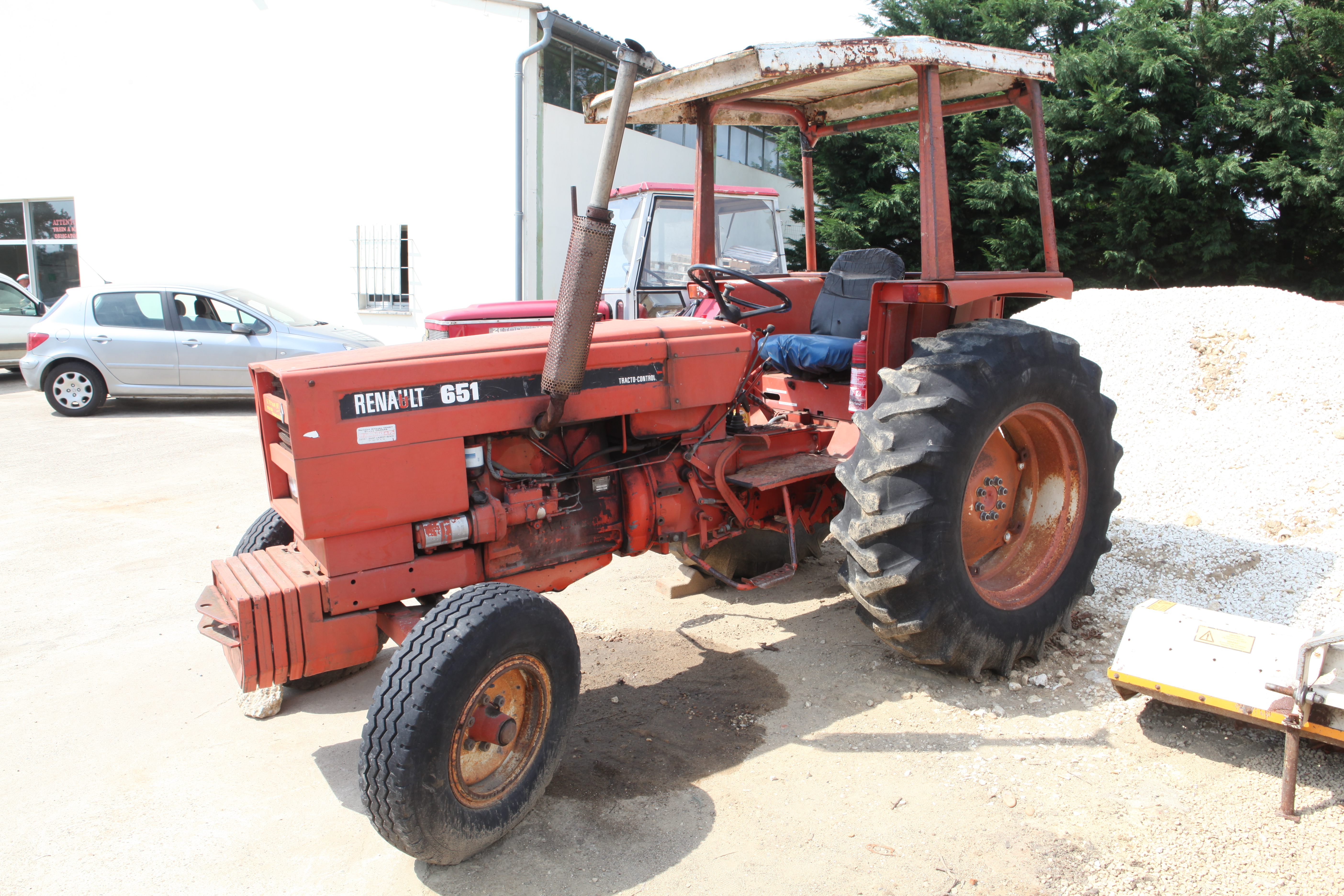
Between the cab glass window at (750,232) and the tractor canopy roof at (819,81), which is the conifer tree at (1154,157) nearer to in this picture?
the cab glass window at (750,232)

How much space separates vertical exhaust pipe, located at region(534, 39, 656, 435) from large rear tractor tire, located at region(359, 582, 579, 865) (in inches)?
27.7

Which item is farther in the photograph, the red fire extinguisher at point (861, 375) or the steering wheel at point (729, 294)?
the steering wheel at point (729, 294)

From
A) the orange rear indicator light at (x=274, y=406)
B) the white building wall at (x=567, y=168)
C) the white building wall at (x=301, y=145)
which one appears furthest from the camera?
the white building wall at (x=567, y=168)

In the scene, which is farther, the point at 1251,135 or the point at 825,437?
the point at 1251,135

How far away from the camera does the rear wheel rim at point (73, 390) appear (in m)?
9.53

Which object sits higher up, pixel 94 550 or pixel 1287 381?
pixel 1287 381

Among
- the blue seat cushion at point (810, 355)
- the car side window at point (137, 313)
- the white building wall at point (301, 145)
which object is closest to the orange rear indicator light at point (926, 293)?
the blue seat cushion at point (810, 355)

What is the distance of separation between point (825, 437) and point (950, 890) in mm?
2189

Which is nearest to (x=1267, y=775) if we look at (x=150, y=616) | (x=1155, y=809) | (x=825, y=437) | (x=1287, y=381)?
(x=1155, y=809)

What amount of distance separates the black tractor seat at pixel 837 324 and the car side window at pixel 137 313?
8.02 metres

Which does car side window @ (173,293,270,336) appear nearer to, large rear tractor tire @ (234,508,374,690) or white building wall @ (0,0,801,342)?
white building wall @ (0,0,801,342)

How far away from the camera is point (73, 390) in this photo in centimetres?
959

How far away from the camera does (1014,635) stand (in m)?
3.43

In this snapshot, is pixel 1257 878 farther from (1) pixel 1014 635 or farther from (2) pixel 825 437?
(2) pixel 825 437
